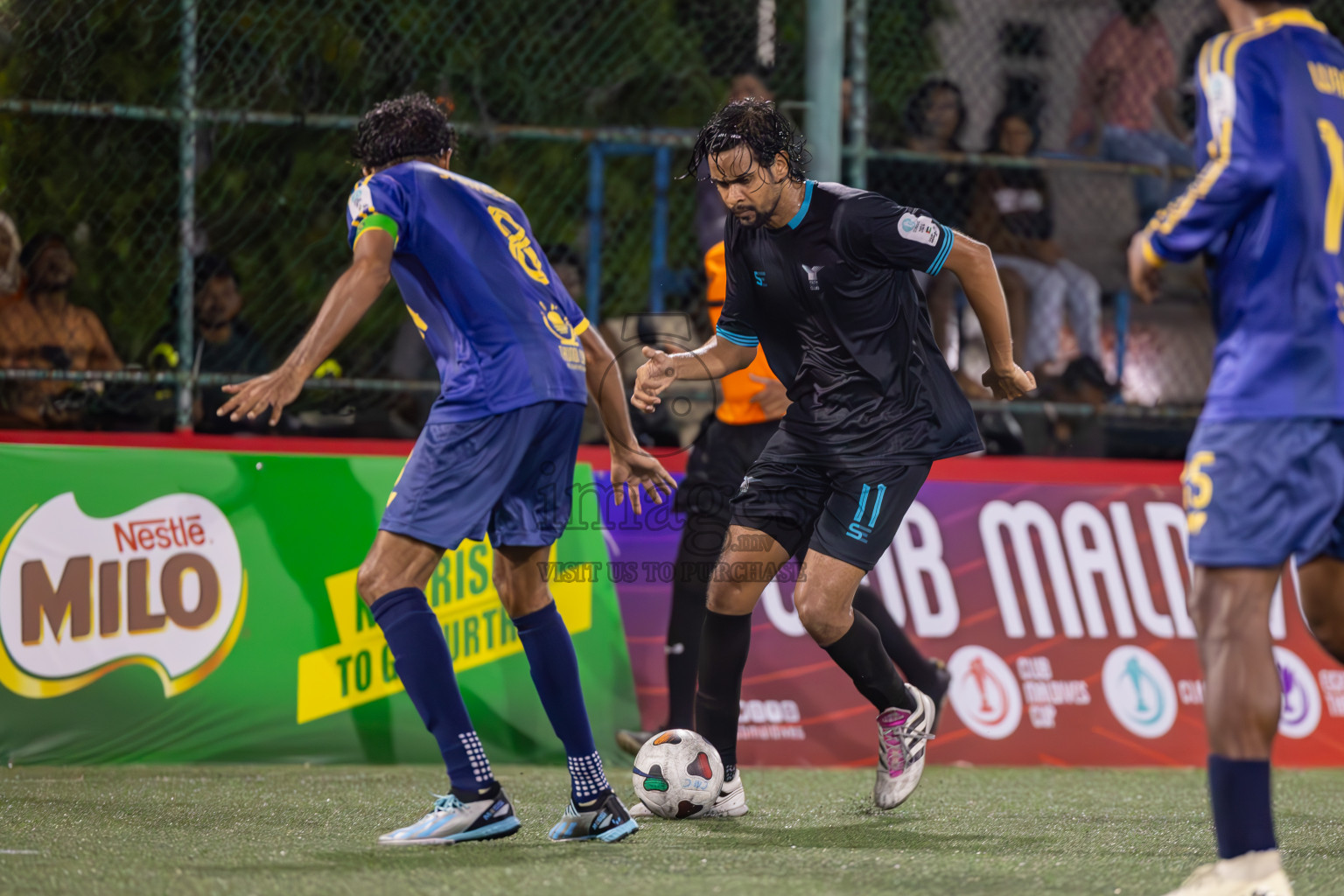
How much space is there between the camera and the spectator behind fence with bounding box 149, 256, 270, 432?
6.74 meters

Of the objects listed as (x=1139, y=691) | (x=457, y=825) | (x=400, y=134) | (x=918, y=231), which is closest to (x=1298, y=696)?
(x=1139, y=691)

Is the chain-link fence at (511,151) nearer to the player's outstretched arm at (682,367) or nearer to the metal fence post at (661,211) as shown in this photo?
the metal fence post at (661,211)

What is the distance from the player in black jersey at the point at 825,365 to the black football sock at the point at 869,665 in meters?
0.01

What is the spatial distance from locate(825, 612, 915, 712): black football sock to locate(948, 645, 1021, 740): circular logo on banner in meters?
1.63

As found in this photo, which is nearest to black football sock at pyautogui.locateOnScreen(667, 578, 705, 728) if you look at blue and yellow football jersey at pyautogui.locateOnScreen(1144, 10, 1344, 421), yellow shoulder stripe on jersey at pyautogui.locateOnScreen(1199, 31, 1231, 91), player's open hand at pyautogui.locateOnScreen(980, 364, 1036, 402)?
player's open hand at pyautogui.locateOnScreen(980, 364, 1036, 402)

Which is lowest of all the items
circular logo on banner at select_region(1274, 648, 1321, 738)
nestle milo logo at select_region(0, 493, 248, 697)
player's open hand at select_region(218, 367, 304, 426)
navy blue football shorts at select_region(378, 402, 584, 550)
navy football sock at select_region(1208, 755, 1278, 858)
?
circular logo on banner at select_region(1274, 648, 1321, 738)

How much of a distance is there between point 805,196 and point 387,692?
2.84 m

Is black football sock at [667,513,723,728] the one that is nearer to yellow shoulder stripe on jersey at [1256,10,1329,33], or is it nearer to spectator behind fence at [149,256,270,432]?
spectator behind fence at [149,256,270,432]

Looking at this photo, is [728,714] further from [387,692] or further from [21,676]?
[21,676]

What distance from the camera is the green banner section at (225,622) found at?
576cm

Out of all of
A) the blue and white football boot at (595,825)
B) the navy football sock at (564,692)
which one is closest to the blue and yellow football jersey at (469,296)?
the navy football sock at (564,692)

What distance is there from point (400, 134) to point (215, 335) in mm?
2988

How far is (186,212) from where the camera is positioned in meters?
6.60

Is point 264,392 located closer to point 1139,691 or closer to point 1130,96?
point 1139,691
